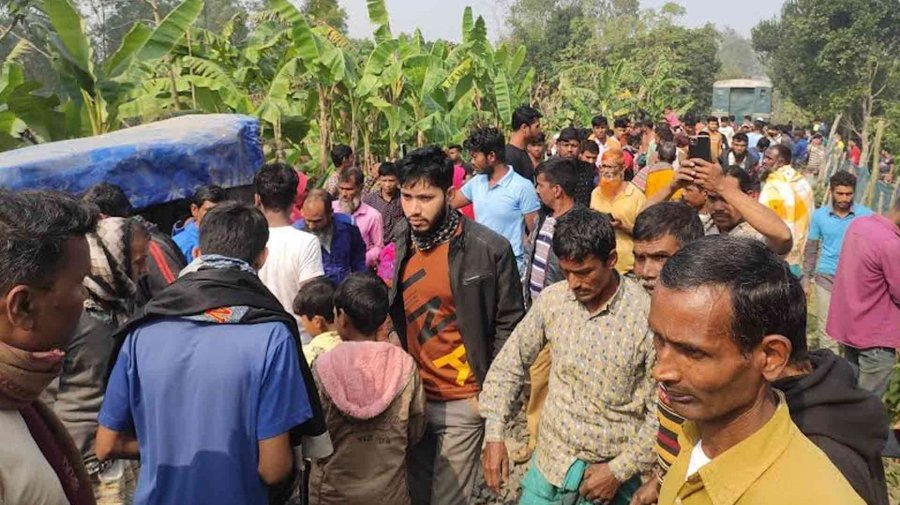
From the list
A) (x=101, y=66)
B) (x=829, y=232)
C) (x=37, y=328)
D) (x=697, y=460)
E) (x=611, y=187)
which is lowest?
(x=829, y=232)

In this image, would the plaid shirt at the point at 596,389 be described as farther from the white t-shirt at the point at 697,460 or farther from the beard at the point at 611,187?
the beard at the point at 611,187

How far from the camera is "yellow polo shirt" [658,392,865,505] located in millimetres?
1448

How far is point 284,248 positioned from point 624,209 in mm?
2693

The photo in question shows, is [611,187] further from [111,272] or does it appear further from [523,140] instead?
[111,272]

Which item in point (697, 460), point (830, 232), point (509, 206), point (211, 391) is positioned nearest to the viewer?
point (697, 460)

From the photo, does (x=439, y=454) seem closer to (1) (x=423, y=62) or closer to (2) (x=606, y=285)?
(2) (x=606, y=285)

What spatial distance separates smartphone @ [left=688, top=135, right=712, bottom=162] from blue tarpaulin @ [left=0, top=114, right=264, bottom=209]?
4.46 metres

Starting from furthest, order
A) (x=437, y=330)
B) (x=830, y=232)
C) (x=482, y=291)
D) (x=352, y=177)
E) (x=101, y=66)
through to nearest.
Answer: (x=101, y=66), (x=830, y=232), (x=352, y=177), (x=437, y=330), (x=482, y=291)

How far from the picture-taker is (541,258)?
4988 millimetres

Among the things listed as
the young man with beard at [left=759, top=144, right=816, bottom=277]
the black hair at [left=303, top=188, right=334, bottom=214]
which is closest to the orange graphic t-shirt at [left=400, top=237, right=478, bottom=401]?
the black hair at [left=303, top=188, right=334, bottom=214]

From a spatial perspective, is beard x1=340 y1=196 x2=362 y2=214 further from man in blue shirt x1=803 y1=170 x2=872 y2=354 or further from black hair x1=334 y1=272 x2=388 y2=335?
man in blue shirt x1=803 y1=170 x2=872 y2=354

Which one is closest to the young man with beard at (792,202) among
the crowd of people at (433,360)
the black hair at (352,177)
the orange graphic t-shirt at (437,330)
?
the crowd of people at (433,360)

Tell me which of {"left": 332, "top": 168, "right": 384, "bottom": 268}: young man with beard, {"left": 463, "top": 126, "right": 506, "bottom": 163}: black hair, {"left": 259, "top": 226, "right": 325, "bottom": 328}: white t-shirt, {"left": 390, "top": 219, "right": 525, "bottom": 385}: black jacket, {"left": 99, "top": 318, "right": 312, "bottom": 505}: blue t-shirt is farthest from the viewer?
{"left": 332, "top": 168, "right": 384, "bottom": 268}: young man with beard

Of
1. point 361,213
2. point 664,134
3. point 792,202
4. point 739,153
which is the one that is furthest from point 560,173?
point 739,153
